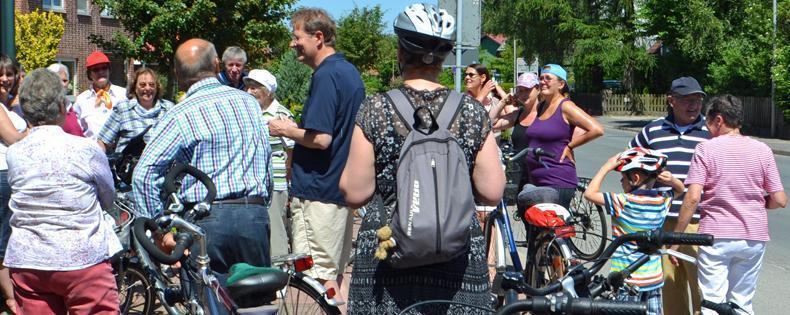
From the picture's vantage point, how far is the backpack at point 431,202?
3426 mm

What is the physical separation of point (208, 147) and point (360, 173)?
4.34 ft

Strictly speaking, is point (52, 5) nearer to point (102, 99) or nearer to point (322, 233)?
point (102, 99)

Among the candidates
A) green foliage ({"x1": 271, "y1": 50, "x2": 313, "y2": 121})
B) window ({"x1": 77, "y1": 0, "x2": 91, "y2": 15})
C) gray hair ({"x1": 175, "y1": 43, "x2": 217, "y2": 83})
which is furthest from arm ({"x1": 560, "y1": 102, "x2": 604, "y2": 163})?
window ({"x1": 77, "y1": 0, "x2": 91, "y2": 15})

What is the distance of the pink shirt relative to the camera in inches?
235

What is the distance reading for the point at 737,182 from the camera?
19.6ft

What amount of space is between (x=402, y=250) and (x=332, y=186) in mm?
2530

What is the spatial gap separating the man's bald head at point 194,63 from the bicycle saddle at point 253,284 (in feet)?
4.04

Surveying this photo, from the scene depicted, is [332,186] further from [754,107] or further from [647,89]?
[647,89]

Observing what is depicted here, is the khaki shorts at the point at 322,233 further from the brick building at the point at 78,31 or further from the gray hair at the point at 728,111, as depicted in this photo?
the brick building at the point at 78,31

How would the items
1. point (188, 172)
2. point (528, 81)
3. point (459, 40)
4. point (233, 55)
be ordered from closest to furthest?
1. point (188, 172)
2. point (233, 55)
3. point (528, 81)
4. point (459, 40)

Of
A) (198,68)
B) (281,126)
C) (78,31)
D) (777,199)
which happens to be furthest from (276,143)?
(78,31)

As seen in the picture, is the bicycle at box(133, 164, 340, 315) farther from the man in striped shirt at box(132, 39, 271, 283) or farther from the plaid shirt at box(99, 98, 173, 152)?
the plaid shirt at box(99, 98, 173, 152)

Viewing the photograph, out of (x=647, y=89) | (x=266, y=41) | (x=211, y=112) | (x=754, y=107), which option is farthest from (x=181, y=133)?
(x=647, y=89)

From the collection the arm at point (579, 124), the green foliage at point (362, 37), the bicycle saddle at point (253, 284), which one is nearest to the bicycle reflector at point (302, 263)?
the bicycle saddle at point (253, 284)
